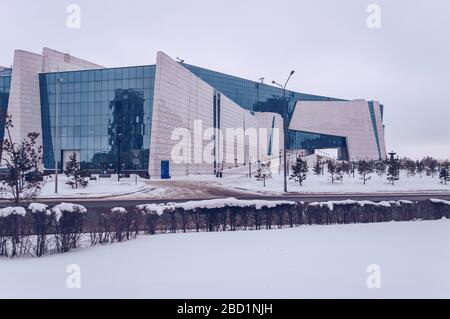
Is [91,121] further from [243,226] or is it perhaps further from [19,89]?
[243,226]

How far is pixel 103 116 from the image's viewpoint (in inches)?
2130

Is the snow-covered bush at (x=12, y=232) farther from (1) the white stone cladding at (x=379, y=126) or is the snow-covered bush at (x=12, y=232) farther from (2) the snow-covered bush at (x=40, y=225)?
(1) the white stone cladding at (x=379, y=126)

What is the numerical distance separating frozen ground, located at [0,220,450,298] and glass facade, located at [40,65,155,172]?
43.0m

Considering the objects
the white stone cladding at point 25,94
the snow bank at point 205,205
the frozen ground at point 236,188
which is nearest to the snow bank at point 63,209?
the snow bank at point 205,205

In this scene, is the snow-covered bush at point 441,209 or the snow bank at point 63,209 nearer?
the snow bank at point 63,209

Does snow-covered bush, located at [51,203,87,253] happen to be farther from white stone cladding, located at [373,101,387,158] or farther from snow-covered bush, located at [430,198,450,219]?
white stone cladding, located at [373,101,387,158]

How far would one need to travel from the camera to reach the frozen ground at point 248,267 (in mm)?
5331

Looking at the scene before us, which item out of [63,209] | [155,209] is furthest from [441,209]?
[63,209]

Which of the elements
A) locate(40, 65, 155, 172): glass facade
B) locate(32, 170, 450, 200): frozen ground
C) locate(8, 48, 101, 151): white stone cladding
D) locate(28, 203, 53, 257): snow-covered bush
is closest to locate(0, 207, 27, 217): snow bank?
locate(28, 203, 53, 257): snow-covered bush

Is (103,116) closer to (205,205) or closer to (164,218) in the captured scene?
(164,218)

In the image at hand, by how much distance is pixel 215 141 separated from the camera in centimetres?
7350

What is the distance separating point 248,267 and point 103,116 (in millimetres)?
52716

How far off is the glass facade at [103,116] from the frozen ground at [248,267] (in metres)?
43.0

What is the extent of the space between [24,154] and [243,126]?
78.2 m
